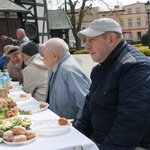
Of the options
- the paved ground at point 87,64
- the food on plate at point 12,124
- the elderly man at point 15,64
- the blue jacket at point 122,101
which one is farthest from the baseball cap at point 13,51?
the paved ground at point 87,64

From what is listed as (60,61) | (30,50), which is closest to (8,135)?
(60,61)

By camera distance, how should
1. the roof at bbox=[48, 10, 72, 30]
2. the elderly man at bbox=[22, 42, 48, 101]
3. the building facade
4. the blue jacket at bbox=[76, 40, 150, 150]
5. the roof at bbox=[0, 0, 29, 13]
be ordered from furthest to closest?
the building facade
the roof at bbox=[48, 10, 72, 30]
the roof at bbox=[0, 0, 29, 13]
the elderly man at bbox=[22, 42, 48, 101]
the blue jacket at bbox=[76, 40, 150, 150]

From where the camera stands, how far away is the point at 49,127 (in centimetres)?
239

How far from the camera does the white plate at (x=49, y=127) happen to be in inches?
88.3

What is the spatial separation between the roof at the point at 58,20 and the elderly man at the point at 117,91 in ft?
90.1

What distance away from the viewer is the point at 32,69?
4363 millimetres

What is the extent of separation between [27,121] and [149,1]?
18.4m

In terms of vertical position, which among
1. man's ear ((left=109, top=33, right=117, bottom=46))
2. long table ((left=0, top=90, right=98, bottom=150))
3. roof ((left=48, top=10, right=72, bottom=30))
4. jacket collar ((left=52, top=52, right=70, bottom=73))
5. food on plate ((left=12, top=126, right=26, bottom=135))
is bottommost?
long table ((left=0, top=90, right=98, bottom=150))

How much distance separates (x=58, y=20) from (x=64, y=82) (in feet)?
96.7

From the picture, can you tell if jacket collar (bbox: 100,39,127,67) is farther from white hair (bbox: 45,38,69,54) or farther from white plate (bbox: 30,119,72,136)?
white hair (bbox: 45,38,69,54)

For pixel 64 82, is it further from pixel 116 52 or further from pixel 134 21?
pixel 134 21

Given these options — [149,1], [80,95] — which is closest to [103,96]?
[80,95]

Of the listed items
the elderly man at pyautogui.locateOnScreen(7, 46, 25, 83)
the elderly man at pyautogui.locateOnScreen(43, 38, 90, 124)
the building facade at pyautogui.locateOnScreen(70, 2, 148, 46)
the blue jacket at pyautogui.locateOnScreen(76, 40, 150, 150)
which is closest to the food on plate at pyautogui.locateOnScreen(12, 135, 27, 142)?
the blue jacket at pyautogui.locateOnScreen(76, 40, 150, 150)

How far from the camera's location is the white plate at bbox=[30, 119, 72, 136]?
2.24m
